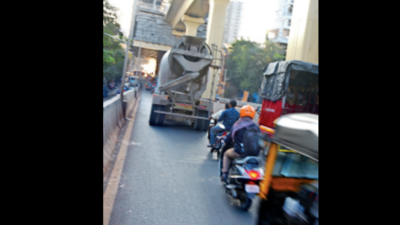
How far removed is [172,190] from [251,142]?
1517mm

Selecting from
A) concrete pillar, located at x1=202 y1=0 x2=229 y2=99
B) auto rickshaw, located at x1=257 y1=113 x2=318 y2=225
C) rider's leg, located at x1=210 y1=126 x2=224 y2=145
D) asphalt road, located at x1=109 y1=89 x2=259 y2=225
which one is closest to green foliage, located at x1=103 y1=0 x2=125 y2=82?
concrete pillar, located at x1=202 y1=0 x2=229 y2=99

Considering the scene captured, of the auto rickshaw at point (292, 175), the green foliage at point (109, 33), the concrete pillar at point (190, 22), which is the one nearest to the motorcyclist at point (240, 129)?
the auto rickshaw at point (292, 175)

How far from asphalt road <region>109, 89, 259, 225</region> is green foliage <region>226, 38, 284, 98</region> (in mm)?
40744

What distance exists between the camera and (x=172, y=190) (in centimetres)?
600

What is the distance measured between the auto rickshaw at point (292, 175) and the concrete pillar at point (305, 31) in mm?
14883

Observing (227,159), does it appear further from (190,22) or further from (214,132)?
(190,22)

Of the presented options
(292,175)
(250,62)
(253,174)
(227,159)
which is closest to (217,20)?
(227,159)

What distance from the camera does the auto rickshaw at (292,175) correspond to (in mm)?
2502

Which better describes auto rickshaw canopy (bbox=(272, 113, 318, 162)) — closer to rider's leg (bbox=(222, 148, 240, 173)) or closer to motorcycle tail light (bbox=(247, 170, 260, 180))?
motorcycle tail light (bbox=(247, 170, 260, 180))

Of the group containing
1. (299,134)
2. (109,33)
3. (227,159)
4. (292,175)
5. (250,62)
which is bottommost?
(227,159)

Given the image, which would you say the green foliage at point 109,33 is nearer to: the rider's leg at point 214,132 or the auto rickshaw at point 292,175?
the rider's leg at point 214,132

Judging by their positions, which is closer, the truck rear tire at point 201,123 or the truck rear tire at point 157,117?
the truck rear tire at point 157,117

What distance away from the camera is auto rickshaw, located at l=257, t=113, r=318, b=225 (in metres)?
2.50
